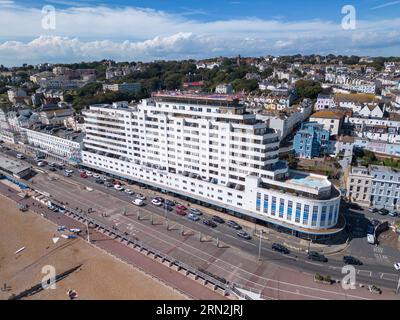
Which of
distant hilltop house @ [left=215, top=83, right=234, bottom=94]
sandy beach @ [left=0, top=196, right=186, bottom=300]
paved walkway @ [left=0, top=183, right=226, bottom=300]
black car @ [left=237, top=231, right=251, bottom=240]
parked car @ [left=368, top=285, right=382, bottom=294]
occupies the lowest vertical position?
sandy beach @ [left=0, top=196, right=186, bottom=300]

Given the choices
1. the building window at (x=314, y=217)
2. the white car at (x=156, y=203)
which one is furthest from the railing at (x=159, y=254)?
the building window at (x=314, y=217)

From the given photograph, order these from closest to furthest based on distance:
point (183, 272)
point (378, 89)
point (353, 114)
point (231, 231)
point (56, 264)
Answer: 1. point (183, 272)
2. point (56, 264)
3. point (231, 231)
4. point (353, 114)
5. point (378, 89)

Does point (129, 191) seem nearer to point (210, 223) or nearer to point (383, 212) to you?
point (210, 223)

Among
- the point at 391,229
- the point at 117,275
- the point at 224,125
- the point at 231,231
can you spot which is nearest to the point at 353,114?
the point at 391,229

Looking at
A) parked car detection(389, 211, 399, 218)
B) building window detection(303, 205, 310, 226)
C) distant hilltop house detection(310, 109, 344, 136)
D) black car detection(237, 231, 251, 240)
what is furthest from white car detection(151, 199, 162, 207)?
distant hilltop house detection(310, 109, 344, 136)

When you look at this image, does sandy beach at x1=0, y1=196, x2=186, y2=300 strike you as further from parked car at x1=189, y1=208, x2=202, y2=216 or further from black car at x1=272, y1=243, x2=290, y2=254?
parked car at x1=189, y1=208, x2=202, y2=216
